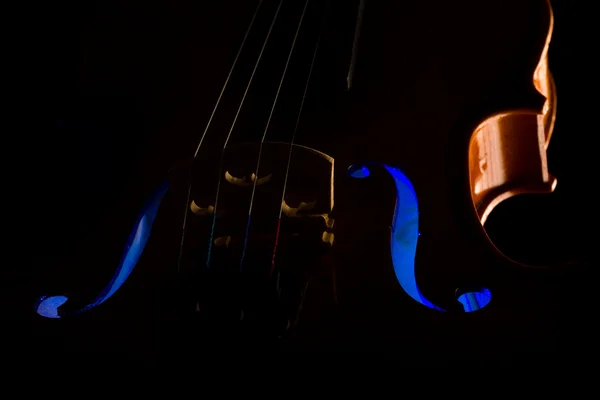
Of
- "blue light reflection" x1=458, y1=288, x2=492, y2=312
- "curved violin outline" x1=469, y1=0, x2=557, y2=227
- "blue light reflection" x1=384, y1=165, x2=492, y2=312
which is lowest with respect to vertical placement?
"blue light reflection" x1=458, y1=288, x2=492, y2=312

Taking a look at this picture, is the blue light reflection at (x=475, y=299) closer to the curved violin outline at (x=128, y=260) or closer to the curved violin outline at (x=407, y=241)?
the curved violin outline at (x=407, y=241)

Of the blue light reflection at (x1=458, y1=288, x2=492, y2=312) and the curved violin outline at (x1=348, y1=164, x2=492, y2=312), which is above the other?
the curved violin outline at (x1=348, y1=164, x2=492, y2=312)

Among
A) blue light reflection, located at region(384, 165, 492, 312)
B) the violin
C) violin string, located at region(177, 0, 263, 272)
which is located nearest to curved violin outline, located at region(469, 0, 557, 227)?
the violin

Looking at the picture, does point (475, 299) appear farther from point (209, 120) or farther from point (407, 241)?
point (209, 120)

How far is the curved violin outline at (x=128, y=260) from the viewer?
58 cm

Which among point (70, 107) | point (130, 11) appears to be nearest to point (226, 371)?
point (70, 107)

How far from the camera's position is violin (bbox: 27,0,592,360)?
1.72ft

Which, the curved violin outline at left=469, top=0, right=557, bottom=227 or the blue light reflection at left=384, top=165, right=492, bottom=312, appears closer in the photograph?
the blue light reflection at left=384, top=165, right=492, bottom=312

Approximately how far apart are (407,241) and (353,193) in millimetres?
89

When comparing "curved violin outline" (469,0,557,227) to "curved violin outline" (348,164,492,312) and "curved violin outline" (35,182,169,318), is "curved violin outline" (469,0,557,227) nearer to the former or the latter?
A: "curved violin outline" (348,164,492,312)

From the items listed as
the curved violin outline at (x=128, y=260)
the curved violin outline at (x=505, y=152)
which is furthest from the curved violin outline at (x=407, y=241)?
the curved violin outline at (x=128, y=260)

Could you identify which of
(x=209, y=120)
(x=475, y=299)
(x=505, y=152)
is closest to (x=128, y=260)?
(x=209, y=120)

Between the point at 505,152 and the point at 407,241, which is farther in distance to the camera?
the point at 505,152

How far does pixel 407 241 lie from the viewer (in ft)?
2.00
